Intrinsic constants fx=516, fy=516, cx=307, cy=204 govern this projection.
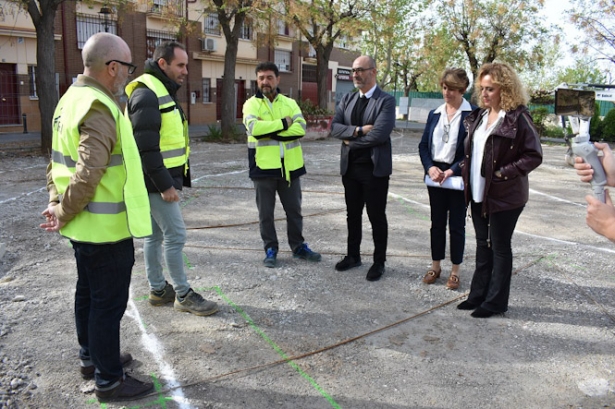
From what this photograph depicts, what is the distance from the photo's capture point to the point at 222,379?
3.26 m

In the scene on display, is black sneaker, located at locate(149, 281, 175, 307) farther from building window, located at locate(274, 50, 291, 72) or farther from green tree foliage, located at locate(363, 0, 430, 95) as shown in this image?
building window, located at locate(274, 50, 291, 72)

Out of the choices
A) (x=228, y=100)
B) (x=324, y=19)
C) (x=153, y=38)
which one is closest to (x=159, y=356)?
(x=228, y=100)

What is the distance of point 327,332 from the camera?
3.93m

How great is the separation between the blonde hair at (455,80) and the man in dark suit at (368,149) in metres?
0.55

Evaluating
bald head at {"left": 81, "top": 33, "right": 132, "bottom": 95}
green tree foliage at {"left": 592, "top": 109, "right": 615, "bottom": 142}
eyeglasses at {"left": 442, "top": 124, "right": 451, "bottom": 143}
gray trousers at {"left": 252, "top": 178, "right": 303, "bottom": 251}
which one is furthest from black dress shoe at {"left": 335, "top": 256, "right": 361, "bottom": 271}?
green tree foliage at {"left": 592, "top": 109, "right": 615, "bottom": 142}

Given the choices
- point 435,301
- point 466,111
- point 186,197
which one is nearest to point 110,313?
point 435,301

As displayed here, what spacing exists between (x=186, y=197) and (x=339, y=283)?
14.2ft

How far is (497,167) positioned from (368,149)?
132cm

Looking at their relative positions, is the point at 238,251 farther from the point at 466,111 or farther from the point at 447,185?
the point at 466,111

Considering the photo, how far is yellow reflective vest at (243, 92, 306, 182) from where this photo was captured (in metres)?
5.14

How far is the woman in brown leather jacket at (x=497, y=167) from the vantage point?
3.92m

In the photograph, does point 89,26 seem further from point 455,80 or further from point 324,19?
point 455,80

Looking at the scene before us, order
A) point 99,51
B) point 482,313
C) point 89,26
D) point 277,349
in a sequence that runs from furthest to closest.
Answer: point 89,26 < point 482,313 < point 277,349 < point 99,51

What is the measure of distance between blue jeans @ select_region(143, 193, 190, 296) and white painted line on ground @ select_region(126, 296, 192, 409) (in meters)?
0.29
